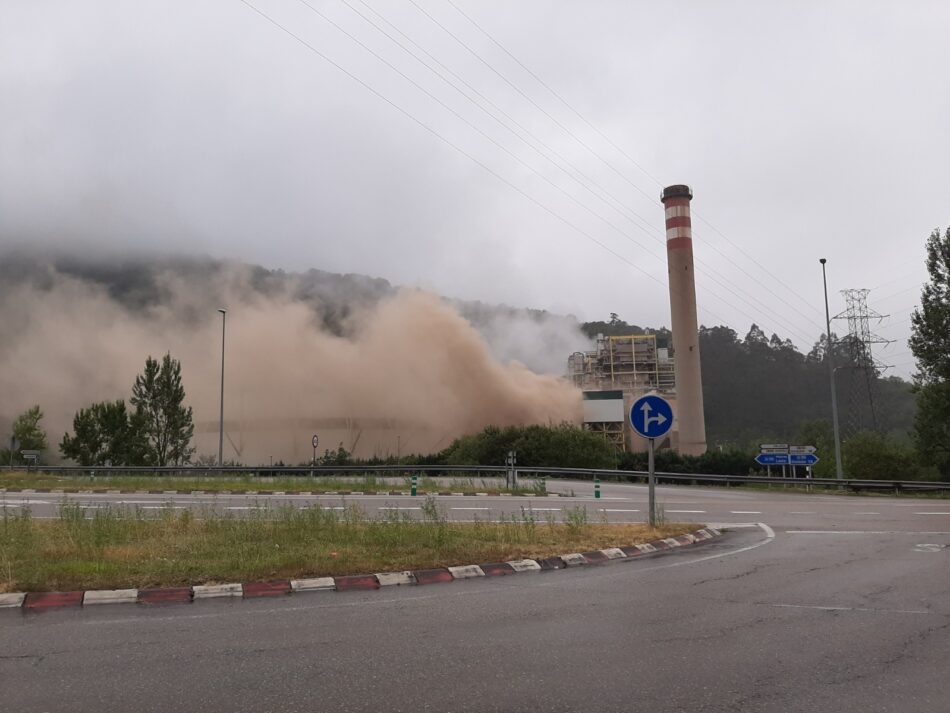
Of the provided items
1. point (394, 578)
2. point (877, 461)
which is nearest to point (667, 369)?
point (877, 461)

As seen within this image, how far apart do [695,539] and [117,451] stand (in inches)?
2192

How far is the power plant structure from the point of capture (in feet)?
191

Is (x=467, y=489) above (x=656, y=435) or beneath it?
beneath

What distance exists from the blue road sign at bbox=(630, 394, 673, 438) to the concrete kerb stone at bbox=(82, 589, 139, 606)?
319 inches

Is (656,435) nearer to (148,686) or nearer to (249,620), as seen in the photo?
(249,620)

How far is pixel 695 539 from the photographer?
12320mm

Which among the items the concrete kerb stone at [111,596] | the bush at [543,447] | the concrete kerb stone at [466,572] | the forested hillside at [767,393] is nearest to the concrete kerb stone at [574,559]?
the concrete kerb stone at [466,572]

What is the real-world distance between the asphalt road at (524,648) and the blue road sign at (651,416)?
3.83 metres

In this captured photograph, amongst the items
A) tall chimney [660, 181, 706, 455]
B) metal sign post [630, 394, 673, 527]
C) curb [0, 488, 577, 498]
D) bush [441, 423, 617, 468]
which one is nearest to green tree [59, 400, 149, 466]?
bush [441, 423, 617, 468]

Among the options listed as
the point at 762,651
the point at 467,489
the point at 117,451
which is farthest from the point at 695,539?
the point at 117,451

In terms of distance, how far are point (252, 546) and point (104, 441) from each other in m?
55.3

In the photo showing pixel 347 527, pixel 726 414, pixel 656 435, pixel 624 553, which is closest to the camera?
pixel 624 553

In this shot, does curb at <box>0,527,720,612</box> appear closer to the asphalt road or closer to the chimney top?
the asphalt road

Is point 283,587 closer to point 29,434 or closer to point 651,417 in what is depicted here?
point 651,417
